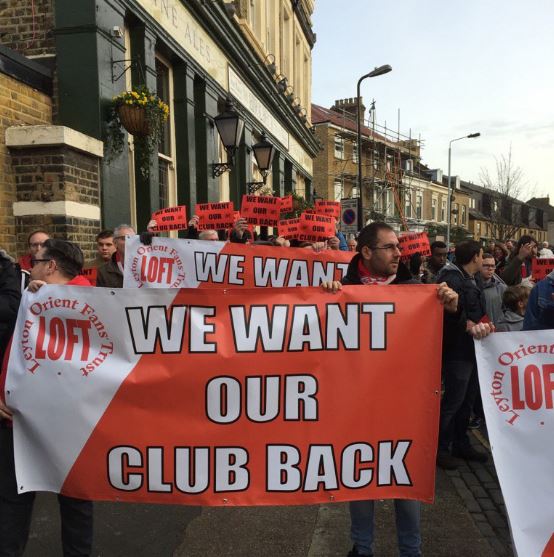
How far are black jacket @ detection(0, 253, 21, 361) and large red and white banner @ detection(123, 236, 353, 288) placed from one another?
92.4 inches

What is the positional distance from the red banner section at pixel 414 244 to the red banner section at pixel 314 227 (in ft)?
3.18

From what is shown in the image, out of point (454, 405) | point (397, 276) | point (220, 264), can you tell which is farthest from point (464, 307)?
point (220, 264)

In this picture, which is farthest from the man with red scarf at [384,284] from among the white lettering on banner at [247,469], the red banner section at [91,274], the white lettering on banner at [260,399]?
the red banner section at [91,274]

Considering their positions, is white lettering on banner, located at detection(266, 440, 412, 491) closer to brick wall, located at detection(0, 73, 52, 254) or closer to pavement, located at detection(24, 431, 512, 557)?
pavement, located at detection(24, 431, 512, 557)

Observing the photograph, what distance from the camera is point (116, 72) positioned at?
704cm

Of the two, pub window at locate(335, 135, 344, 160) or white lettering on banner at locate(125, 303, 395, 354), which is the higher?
pub window at locate(335, 135, 344, 160)

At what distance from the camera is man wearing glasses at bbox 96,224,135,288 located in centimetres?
537

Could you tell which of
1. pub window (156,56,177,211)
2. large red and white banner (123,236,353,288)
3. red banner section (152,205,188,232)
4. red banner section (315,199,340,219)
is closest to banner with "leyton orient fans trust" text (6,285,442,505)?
large red and white banner (123,236,353,288)

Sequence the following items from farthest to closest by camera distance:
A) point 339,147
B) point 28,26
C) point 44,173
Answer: point 339,147, point 28,26, point 44,173

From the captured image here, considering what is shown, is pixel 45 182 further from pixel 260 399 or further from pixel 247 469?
pixel 247 469

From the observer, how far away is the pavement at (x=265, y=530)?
3.21 m

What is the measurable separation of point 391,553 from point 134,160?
665 cm

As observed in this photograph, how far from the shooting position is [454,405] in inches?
179

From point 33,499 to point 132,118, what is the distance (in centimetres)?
512
